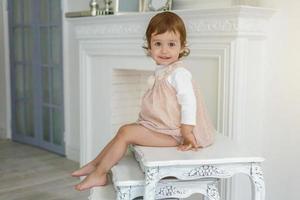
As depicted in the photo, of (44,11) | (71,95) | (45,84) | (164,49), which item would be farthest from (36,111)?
(164,49)

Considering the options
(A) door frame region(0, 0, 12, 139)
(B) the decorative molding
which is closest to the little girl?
(B) the decorative molding

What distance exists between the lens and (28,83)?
14.8 feet

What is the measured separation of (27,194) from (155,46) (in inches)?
66.3

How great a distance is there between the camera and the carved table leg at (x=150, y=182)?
1.51m

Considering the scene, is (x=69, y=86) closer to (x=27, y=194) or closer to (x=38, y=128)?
(x=38, y=128)

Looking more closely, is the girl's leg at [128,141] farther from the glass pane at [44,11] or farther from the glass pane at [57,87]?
the glass pane at [44,11]

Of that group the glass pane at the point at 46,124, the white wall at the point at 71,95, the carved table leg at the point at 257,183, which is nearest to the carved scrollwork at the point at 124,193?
the carved table leg at the point at 257,183

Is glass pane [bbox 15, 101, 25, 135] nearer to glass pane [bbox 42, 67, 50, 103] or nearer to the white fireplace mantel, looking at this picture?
glass pane [bbox 42, 67, 50, 103]

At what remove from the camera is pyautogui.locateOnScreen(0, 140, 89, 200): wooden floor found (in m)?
2.98

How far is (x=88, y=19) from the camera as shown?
10.0 feet

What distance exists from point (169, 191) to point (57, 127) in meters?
2.73

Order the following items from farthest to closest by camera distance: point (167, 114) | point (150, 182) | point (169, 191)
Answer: point (167, 114) < point (169, 191) < point (150, 182)

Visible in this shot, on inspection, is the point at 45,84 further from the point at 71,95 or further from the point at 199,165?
the point at 199,165

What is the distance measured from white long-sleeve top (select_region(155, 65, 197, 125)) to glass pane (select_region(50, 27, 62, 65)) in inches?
97.6
